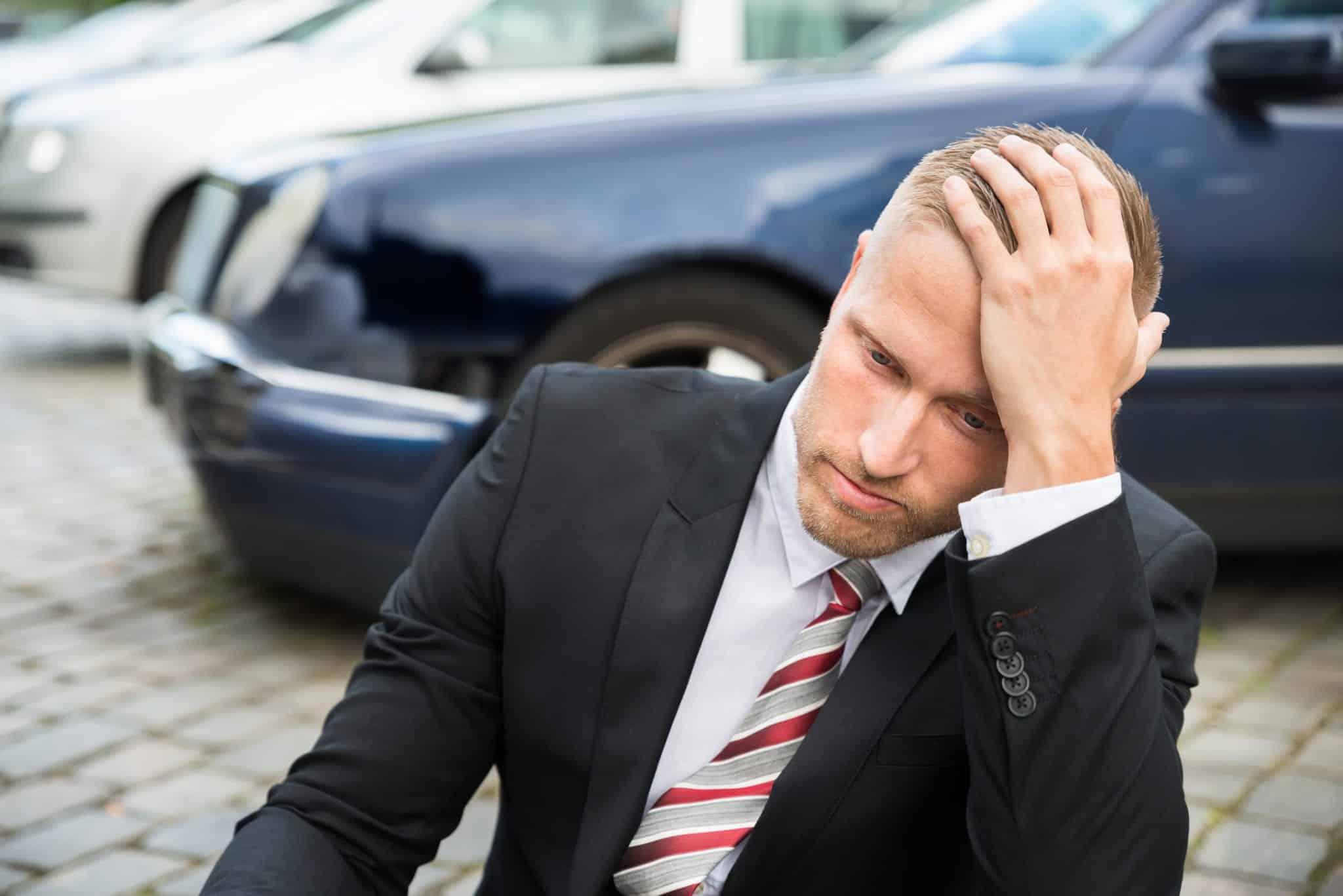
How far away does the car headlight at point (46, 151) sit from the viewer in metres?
7.21

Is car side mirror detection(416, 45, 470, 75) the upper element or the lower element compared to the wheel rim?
upper

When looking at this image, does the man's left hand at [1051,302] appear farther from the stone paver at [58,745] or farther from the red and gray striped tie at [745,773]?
the stone paver at [58,745]

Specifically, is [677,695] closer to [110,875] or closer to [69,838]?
[110,875]

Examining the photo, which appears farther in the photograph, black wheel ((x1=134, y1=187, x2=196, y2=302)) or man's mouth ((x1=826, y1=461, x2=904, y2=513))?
black wheel ((x1=134, y1=187, x2=196, y2=302))

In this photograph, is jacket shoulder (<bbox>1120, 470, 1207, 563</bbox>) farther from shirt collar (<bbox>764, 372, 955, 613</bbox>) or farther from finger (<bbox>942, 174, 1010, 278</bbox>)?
finger (<bbox>942, 174, 1010, 278</bbox>)

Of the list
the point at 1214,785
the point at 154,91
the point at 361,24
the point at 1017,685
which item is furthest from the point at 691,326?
the point at 154,91

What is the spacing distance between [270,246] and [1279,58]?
2414 millimetres

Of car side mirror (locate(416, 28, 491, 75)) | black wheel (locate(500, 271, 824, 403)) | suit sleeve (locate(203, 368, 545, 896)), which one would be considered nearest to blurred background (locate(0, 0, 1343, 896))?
black wheel (locate(500, 271, 824, 403))

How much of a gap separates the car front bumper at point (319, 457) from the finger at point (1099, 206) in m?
2.20

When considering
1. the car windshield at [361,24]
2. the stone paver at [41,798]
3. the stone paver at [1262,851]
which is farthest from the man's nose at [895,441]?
the car windshield at [361,24]

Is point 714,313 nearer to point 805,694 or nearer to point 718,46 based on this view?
point 805,694

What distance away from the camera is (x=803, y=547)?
186 cm

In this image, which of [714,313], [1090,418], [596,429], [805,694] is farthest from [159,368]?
[1090,418]

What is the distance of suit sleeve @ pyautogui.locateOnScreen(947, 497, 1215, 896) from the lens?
1606mm
